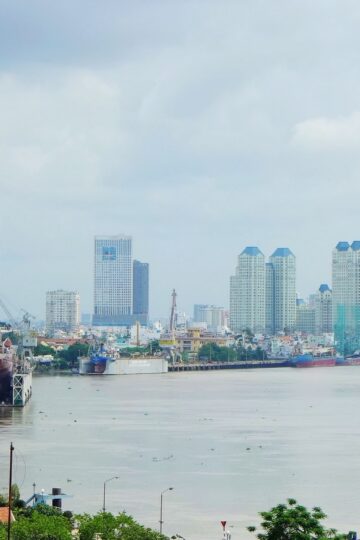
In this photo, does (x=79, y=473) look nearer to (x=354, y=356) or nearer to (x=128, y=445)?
(x=128, y=445)

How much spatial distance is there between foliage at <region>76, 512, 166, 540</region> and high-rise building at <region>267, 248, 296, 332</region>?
141 m

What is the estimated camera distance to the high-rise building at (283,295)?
156 m

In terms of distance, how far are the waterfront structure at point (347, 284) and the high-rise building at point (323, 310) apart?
14.4 feet

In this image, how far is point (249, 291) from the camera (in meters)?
157

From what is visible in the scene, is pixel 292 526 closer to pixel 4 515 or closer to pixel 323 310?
pixel 4 515

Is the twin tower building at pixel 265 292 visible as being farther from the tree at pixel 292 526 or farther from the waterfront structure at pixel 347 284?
the tree at pixel 292 526

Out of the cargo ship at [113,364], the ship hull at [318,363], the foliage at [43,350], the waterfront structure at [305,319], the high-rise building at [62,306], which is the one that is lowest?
the cargo ship at [113,364]

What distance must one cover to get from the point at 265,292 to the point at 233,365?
210ft

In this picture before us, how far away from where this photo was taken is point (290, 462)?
27812mm

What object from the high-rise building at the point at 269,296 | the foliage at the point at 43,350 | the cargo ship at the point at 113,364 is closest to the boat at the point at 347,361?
the foliage at the point at 43,350

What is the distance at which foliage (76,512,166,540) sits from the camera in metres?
15.6

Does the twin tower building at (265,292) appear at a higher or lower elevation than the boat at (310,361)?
higher

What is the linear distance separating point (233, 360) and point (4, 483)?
7430 cm

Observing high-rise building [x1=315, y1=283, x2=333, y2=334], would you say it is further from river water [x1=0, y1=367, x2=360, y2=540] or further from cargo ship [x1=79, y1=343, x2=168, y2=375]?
river water [x1=0, y1=367, x2=360, y2=540]
